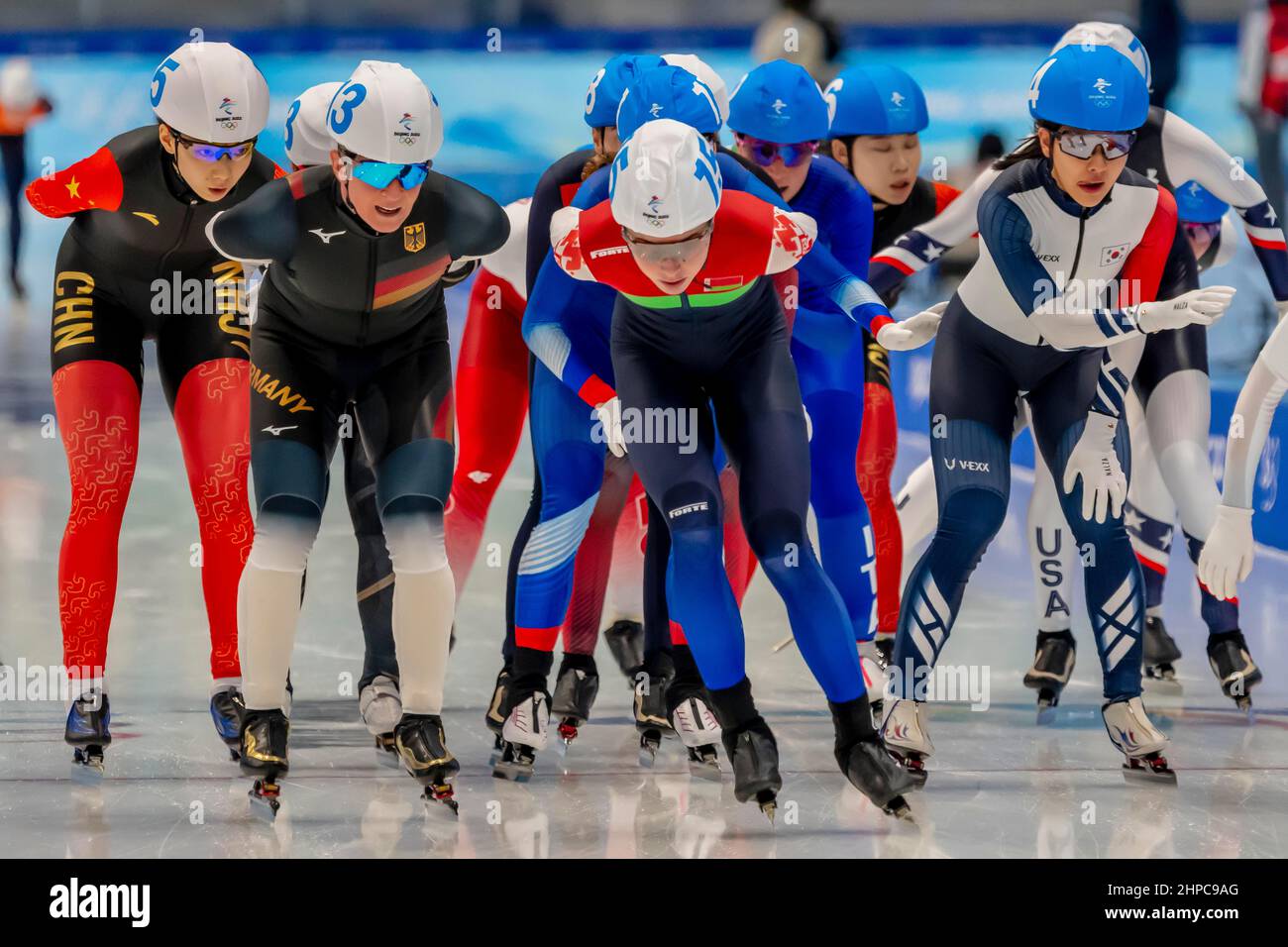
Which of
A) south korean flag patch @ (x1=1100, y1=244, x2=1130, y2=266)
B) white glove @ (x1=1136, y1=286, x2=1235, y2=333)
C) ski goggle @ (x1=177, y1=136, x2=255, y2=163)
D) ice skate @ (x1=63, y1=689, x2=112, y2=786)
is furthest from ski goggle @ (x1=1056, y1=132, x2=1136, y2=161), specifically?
ice skate @ (x1=63, y1=689, x2=112, y2=786)

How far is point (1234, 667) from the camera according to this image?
6129 mm

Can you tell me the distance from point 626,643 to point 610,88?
2.04 m

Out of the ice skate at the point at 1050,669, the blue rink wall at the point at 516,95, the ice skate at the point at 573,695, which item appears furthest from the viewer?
the blue rink wall at the point at 516,95

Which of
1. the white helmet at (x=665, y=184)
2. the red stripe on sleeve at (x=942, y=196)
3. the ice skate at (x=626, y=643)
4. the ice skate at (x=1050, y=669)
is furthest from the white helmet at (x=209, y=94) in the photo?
the ice skate at (x=1050, y=669)

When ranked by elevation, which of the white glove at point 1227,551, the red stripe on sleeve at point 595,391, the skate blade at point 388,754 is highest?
the red stripe on sleeve at point 595,391

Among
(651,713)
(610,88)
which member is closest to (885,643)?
(651,713)

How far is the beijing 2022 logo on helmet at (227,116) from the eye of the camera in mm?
5129

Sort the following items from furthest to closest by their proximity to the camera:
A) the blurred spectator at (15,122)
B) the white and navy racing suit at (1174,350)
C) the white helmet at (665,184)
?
the blurred spectator at (15,122) → the white and navy racing suit at (1174,350) → the white helmet at (665,184)

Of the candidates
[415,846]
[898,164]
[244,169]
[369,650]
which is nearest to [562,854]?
[415,846]

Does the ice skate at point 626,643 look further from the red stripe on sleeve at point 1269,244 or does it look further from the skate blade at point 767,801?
the red stripe on sleeve at point 1269,244

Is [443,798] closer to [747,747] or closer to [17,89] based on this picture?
[747,747]

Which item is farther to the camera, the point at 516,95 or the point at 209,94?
the point at 516,95

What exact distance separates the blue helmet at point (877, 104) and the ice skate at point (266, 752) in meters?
2.98

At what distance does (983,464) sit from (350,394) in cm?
171
